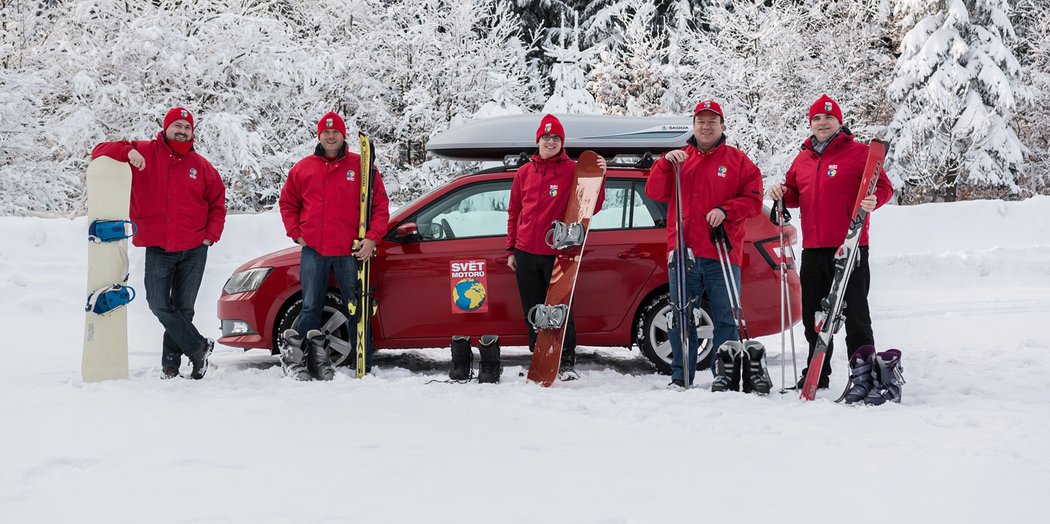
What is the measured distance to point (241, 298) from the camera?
611 cm

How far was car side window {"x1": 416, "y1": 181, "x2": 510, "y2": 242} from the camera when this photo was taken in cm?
618

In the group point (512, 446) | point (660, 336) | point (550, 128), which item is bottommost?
point (512, 446)

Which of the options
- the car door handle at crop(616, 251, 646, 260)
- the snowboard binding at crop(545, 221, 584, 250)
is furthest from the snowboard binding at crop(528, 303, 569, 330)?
the car door handle at crop(616, 251, 646, 260)

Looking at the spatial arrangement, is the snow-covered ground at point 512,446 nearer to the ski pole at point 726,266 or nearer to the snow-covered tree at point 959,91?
the ski pole at point 726,266

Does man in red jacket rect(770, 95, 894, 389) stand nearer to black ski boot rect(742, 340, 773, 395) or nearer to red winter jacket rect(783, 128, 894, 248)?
red winter jacket rect(783, 128, 894, 248)

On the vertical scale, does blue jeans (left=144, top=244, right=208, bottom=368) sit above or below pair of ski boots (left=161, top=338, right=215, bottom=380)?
above

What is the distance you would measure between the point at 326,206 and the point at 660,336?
2.47 meters

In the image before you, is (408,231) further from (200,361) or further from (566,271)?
(200,361)

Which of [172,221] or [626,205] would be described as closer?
[172,221]

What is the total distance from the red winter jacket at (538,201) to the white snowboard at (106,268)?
2.47m

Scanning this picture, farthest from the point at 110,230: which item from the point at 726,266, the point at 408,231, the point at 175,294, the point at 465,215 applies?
the point at 726,266

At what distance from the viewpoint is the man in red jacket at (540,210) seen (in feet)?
18.9

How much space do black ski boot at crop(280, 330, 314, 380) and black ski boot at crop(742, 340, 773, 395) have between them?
8.99 feet

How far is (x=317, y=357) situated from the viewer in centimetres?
561
